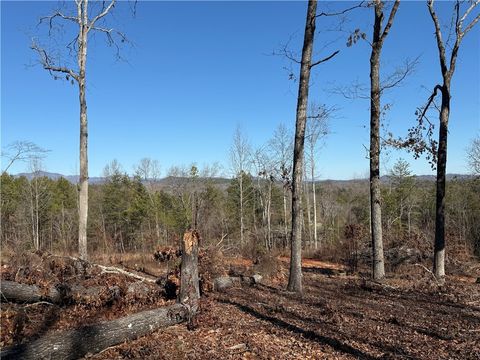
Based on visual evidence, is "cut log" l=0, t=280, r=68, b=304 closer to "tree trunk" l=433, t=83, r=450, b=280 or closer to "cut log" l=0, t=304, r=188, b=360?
"cut log" l=0, t=304, r=188, b=360

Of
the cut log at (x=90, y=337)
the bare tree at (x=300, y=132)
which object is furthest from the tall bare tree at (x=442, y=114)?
the cut log at (x=90, y=337)

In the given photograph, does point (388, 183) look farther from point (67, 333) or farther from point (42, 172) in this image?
point (67, 333)

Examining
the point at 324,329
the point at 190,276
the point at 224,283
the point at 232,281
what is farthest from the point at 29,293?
the point at 324,329

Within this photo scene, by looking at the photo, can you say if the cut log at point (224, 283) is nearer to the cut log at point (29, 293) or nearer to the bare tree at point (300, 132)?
the bare tree at point (300, 132)

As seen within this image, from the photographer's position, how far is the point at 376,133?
11930mm

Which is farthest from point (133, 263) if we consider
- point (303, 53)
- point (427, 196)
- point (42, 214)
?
point (427, 196)

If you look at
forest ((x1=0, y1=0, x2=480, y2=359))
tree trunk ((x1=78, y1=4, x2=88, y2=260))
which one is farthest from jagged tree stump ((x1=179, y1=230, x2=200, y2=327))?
tree trunk ((x1=78, y1=4, x2=88, y2=260))

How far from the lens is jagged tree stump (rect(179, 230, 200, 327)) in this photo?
731cm

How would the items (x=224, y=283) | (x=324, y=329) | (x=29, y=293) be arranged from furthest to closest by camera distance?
(x=224, y=283), (x=29, y=293), (x=324, y=329)

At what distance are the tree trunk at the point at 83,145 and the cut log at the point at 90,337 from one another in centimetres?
674

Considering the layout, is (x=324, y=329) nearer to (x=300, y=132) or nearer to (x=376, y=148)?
(x=300, y=132)

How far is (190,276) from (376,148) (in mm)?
7176

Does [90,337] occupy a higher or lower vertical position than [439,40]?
lower

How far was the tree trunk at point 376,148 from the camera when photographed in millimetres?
11751
